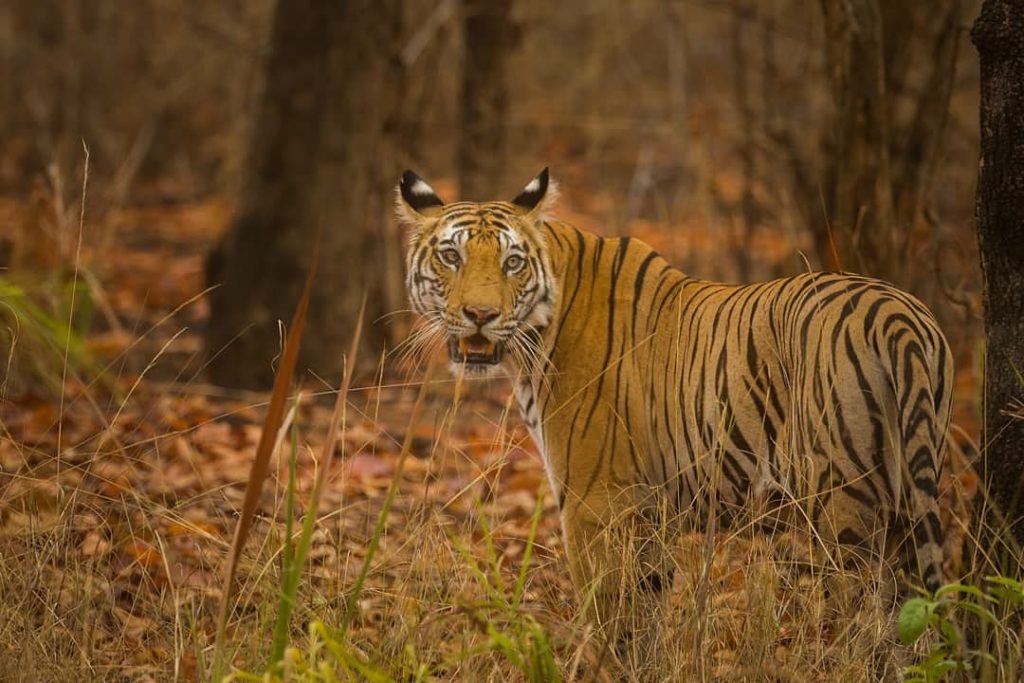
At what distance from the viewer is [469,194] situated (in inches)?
354

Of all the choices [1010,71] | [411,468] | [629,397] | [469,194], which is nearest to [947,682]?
[629,397]

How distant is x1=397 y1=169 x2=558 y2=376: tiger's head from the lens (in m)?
4.24

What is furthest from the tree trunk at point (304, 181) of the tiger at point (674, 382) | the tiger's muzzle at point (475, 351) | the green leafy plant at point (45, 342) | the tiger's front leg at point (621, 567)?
the tiger's front leg at point (621, 567)

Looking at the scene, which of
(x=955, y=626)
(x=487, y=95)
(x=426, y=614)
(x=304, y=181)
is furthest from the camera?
(x=487, y=95)

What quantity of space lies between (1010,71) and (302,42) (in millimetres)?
5046

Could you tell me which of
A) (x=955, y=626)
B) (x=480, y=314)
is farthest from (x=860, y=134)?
(x=955, y=626)

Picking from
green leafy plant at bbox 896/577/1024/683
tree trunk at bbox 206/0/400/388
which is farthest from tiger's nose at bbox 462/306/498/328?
tree trunk at bbox 206/0/400/388

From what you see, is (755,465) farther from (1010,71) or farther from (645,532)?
(1010,71)

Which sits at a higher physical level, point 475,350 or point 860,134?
point 860,134

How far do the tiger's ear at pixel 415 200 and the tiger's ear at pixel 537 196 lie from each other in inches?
11.2

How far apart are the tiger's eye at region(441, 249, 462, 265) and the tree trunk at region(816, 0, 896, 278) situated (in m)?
1.54

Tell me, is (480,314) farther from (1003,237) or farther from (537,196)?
(1003,237)

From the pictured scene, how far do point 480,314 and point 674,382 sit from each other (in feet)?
2.02

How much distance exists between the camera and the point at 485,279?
4250mm
